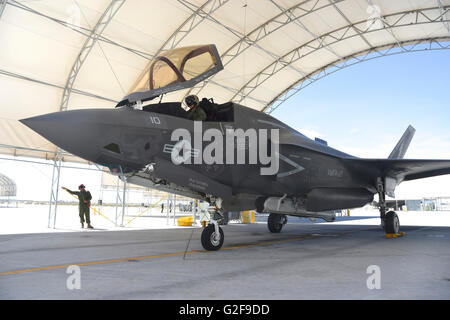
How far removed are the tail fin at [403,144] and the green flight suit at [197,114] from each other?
1087 centimetres

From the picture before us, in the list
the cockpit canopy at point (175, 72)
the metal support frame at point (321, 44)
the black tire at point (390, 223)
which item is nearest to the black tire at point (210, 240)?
the cockpit canopy at point (175, 72)

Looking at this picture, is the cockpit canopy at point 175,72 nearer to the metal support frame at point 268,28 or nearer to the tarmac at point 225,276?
the tarmac at point 225,276

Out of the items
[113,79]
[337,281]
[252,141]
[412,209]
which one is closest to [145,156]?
[252,141]

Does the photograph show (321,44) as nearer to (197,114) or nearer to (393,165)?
(393,165)

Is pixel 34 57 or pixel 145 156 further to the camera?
pixel 34 57

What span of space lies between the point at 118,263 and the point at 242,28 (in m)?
15.5

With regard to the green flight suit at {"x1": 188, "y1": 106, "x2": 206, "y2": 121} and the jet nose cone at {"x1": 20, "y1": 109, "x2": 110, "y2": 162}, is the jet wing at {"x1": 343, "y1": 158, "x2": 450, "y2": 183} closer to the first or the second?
the green flight suit at {"x1": 188, "y1": 106, "x2": 206, "y2": 121}

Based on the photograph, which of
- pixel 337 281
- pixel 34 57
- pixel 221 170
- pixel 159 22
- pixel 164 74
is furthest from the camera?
pixel 159 22

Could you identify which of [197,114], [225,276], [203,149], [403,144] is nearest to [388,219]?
[403,144]

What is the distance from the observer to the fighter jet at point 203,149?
4652mm

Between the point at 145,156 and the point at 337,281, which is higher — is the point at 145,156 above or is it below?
above

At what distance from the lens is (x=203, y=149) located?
18.5 feet

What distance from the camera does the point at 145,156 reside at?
5062 millimetres

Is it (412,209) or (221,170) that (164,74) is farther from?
(412,209)
